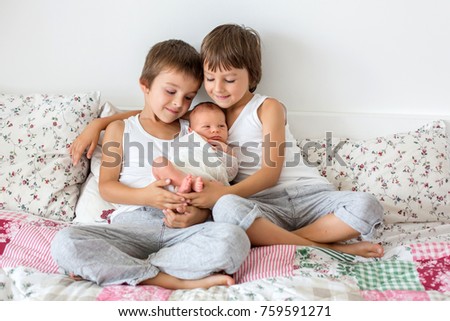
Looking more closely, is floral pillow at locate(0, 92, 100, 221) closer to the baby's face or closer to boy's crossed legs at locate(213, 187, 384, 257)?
the baby's face

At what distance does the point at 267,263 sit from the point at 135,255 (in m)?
0.33

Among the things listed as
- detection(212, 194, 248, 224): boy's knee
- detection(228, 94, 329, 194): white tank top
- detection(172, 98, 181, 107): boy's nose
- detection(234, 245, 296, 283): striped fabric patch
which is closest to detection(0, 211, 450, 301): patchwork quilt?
detection(234, 245, 296, 283): striped fabric patch

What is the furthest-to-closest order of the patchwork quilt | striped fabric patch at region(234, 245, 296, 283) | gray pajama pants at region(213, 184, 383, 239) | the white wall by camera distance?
the white wall < gray pajama pants at region(213, 184, 383, 239) < striped fabric patch at region(234, 245, 296, 283) < the patchwork quilt

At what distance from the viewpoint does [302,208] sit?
150 centimetres

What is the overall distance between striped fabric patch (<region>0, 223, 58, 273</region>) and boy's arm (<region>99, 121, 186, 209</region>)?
192mm

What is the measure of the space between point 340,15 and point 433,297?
0.97 m

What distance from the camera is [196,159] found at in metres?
1.45

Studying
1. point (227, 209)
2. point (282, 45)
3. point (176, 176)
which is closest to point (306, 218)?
point (227, 209)

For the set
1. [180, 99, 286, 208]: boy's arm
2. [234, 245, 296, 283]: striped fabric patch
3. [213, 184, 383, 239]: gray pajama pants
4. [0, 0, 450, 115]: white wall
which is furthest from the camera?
[0, 0, 450, 115]: white wall

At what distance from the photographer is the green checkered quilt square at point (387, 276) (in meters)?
1.16

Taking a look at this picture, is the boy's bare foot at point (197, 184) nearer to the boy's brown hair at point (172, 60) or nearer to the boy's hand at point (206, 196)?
the boy's hand at point (206, 196)

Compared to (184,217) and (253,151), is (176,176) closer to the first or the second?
(184,217)

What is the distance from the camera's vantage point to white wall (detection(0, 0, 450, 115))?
1694 mm

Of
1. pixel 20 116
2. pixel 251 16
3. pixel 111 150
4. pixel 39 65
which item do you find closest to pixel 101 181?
pixel 111 150
